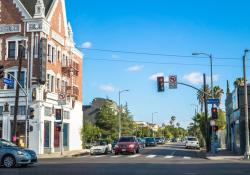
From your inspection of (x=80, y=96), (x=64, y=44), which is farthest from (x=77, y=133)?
(x=64, y=44)

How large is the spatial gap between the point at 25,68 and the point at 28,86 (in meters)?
2.04

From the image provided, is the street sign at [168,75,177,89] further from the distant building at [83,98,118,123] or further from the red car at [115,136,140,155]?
the distant building at [83,98,118,123]

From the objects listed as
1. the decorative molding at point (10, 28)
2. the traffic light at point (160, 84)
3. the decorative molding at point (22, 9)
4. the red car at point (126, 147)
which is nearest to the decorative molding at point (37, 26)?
the decorative molding at point (22, 9)

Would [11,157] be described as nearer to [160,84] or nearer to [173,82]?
[160,84]

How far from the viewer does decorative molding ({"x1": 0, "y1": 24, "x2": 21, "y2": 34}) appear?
49578 millimetres

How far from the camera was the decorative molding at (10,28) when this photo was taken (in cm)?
4958

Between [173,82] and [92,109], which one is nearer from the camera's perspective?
[173,82]

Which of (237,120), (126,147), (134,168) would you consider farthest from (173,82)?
(134,168)

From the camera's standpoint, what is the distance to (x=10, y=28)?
164ft

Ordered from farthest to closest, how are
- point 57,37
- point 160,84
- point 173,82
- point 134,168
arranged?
point 57,37 < point 173,82 < point 160,84 < point 134,168

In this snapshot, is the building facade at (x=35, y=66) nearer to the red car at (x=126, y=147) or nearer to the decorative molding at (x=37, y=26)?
the decorative molding at (x=37, y=26)

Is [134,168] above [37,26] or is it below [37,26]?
below

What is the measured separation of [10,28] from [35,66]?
17.4ft

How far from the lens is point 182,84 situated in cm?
4228
